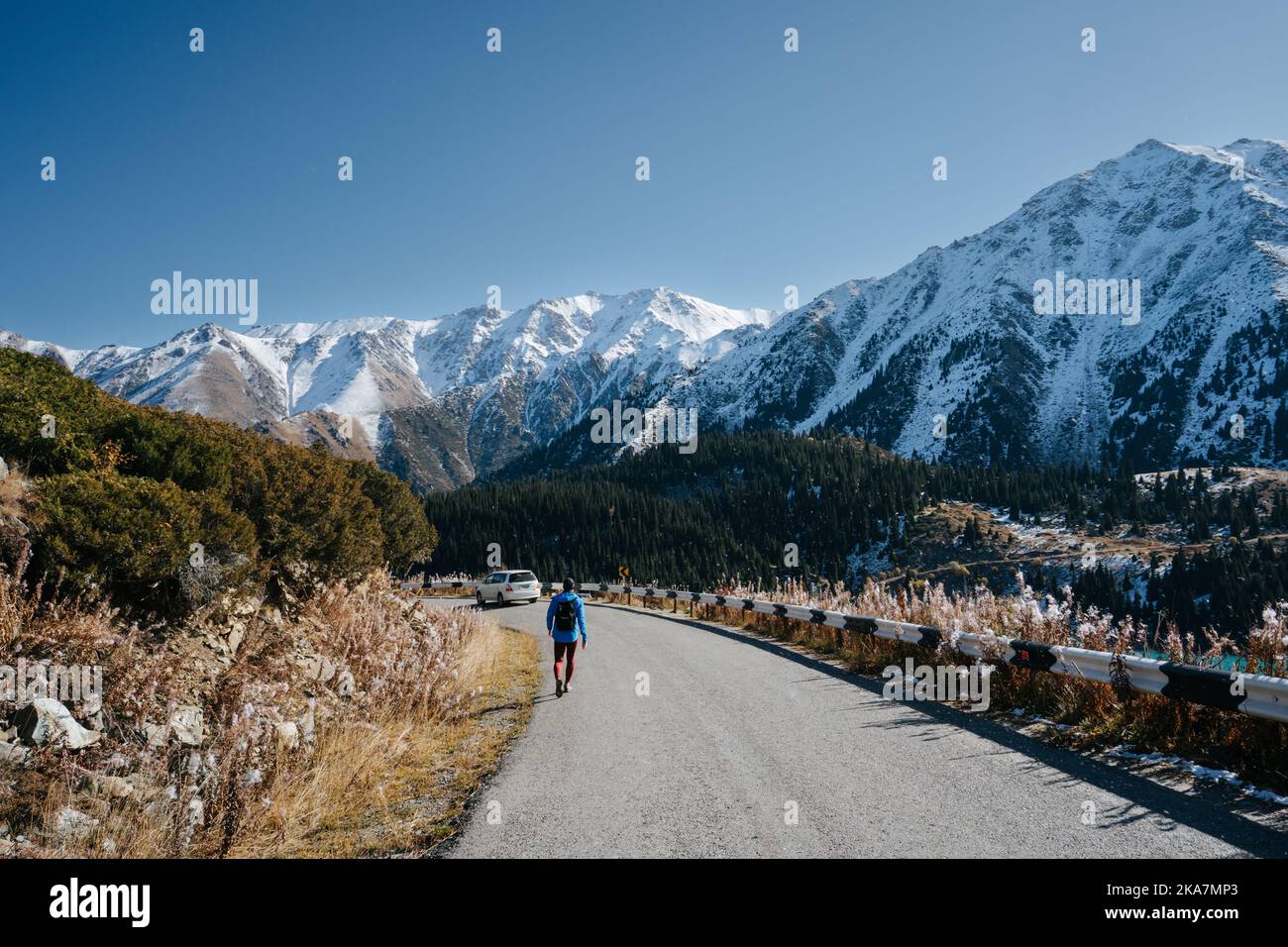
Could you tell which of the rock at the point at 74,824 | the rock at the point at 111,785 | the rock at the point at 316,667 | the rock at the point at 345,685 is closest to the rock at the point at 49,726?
the rock at the point at 111,785

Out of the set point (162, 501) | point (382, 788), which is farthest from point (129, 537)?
point (382, 788)

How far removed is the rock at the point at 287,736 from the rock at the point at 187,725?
0.64 metres

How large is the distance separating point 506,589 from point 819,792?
89.5 feet

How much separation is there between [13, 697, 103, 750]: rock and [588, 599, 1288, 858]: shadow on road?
25.5ft

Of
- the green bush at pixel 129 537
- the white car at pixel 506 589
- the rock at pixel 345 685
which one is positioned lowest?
the white car at pixel 506 589

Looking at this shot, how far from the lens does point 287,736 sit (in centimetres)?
614

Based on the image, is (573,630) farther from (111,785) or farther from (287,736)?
(111,785)

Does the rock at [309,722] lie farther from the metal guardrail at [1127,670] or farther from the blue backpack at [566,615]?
the metal guardrail at [1127,670]

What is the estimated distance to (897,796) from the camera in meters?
5.37

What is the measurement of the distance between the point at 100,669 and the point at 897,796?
710cm

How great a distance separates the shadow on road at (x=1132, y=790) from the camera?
4383mm
